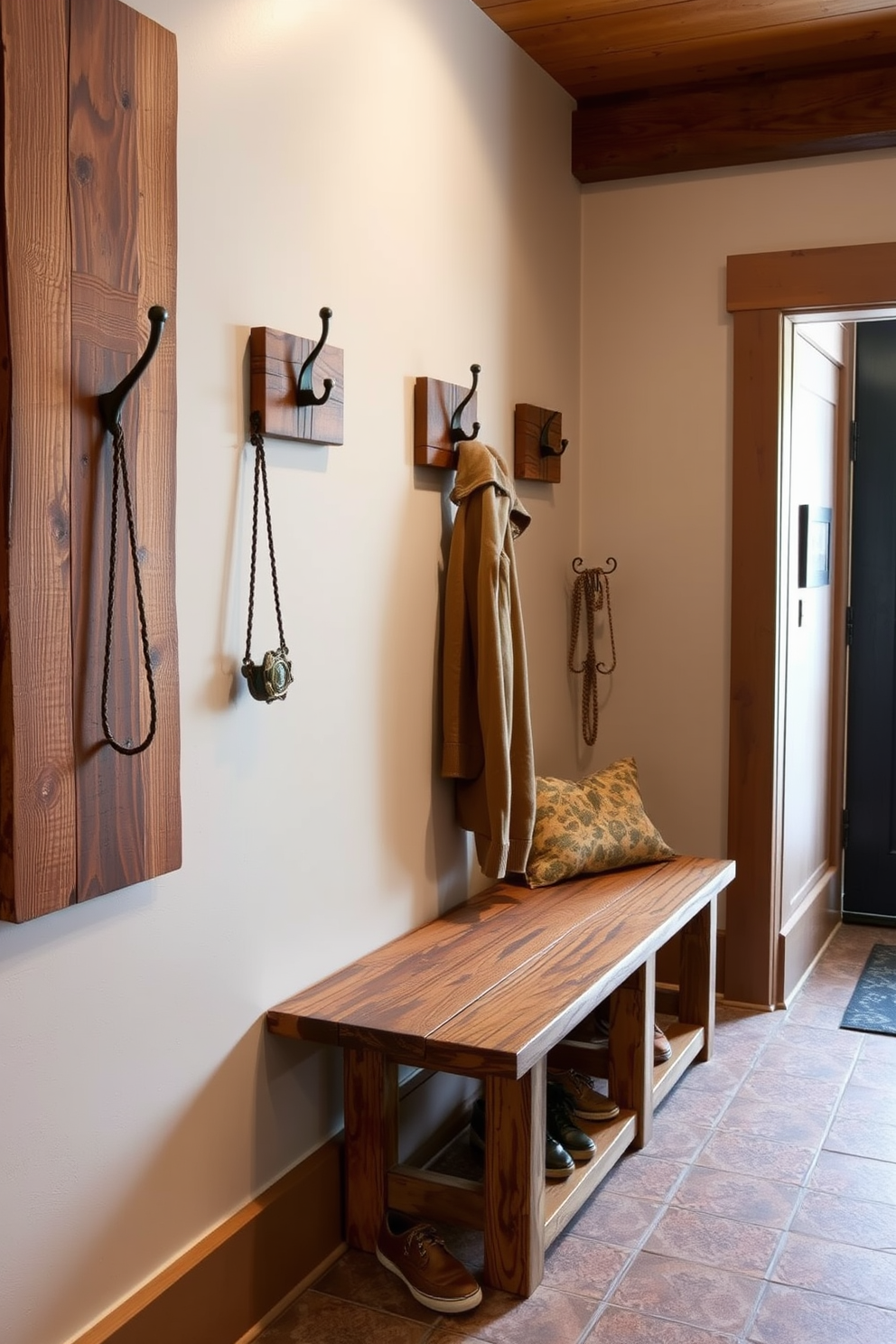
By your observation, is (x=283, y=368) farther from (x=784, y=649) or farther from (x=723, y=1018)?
(x=723, y=1018)

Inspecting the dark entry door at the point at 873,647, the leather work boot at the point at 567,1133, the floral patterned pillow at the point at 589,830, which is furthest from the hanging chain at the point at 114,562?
the dark entry door at the point at 873,647

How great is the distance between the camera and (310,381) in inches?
85.2

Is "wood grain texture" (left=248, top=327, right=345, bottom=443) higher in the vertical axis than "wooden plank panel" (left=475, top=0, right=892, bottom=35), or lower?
lower

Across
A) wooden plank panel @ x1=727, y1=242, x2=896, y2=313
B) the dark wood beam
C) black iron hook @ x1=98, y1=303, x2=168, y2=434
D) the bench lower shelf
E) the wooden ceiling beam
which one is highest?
the wooden ceiling beam

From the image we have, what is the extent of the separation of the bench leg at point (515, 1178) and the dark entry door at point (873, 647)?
2719 mm

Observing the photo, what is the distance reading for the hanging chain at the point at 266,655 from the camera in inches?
80.4

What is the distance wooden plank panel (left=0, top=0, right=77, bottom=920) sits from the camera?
1.52 metres

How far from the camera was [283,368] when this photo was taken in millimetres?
2096

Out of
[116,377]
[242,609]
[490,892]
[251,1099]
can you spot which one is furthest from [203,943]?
[490,892]

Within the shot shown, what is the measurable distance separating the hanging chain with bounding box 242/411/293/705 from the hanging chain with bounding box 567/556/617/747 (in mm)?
1666

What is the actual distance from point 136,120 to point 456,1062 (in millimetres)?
1443

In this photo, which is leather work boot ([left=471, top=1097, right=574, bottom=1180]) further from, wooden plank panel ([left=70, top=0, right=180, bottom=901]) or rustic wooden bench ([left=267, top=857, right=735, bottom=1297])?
wooden plank panel ([left=70, top=0, right=180, bottom=901])

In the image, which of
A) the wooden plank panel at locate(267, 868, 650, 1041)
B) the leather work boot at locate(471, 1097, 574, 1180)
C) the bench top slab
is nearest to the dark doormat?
the bench top slab

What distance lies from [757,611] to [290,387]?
5.90 ft
